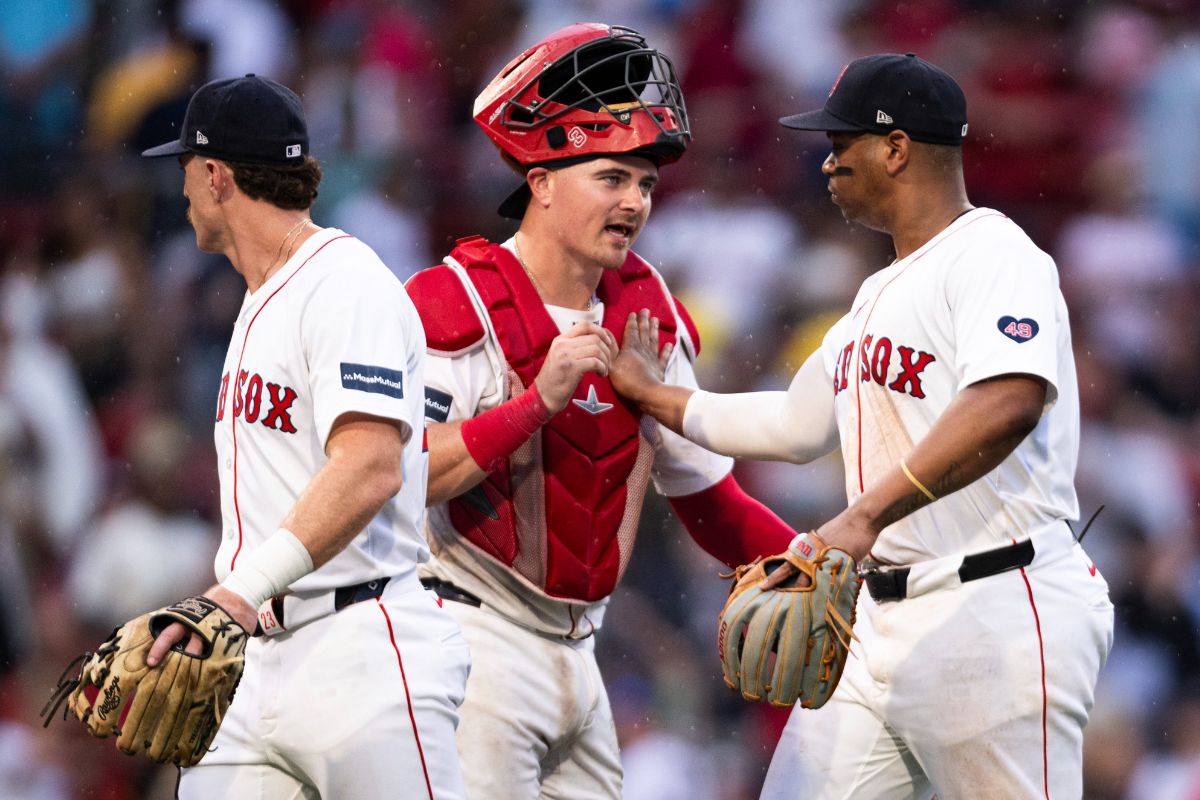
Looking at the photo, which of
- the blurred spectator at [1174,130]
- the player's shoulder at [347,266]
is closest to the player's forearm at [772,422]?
the player's shoulder at [347,266]

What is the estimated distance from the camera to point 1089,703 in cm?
356

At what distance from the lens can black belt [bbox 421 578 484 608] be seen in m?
4.05

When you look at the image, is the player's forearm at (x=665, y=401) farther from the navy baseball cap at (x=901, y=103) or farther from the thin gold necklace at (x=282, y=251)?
the thin gold necklace at (x=282, y=251)

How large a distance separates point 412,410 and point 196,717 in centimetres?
73

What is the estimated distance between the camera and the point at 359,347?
3.17m

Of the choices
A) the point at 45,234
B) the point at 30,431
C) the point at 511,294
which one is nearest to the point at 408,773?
the point at 511,294

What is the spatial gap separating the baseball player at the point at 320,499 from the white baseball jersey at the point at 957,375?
3.39 feet

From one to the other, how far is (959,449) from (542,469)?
49.1 inches

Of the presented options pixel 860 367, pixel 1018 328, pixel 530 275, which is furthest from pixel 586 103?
pixel 1018 328

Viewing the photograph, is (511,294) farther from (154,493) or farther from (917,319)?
(154,493)

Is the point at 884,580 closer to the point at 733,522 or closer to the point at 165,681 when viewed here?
the point at 733,522

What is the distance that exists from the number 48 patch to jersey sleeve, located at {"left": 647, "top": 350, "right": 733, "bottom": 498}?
1.21 meters

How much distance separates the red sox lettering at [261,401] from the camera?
3.27 m

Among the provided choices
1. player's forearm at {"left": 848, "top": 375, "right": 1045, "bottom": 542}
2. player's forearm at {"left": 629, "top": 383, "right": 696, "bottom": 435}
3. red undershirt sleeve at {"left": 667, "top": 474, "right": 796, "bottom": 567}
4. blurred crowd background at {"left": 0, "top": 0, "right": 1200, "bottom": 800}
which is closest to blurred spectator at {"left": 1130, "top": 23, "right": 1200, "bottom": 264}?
blurred crowd background at {"left": 0, "top": 0, "right": 1200, "bottom": 800}
